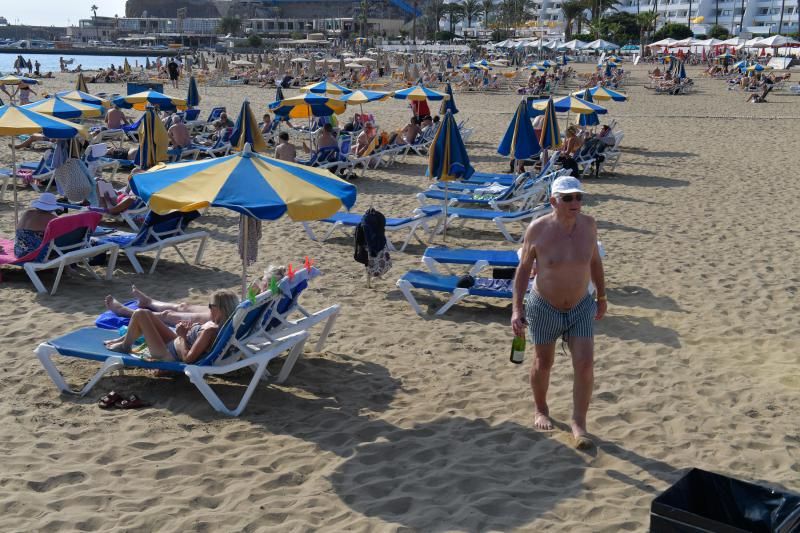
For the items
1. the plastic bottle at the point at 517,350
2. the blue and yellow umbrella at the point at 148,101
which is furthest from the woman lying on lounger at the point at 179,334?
the blue and yellow umbrella at the point at 148,101

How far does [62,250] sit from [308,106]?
27.1 ft

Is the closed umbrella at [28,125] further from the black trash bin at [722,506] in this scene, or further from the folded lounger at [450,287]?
the black trash bin at [722,506]

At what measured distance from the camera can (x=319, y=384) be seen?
5.43 metres

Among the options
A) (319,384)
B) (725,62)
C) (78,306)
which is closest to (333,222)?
(78,306)

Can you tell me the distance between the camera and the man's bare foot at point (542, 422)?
4742mm

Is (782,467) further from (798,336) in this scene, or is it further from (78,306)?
(78,306)

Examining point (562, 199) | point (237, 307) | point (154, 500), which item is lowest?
point (154, 500)

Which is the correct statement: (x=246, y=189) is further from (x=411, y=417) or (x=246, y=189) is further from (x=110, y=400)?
(x=411, y=417)

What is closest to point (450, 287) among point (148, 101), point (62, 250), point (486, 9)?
point (62, 250)

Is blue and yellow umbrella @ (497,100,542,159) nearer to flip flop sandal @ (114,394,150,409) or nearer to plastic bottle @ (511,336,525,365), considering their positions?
plastic bottle @ (511,336,525,365)

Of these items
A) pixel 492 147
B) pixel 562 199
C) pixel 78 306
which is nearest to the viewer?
pixel 562 199

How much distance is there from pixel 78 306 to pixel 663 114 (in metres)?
21.6

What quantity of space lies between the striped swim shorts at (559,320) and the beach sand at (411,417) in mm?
617

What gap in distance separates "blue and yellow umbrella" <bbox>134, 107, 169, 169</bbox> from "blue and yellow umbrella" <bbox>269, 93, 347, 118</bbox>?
3.53m
